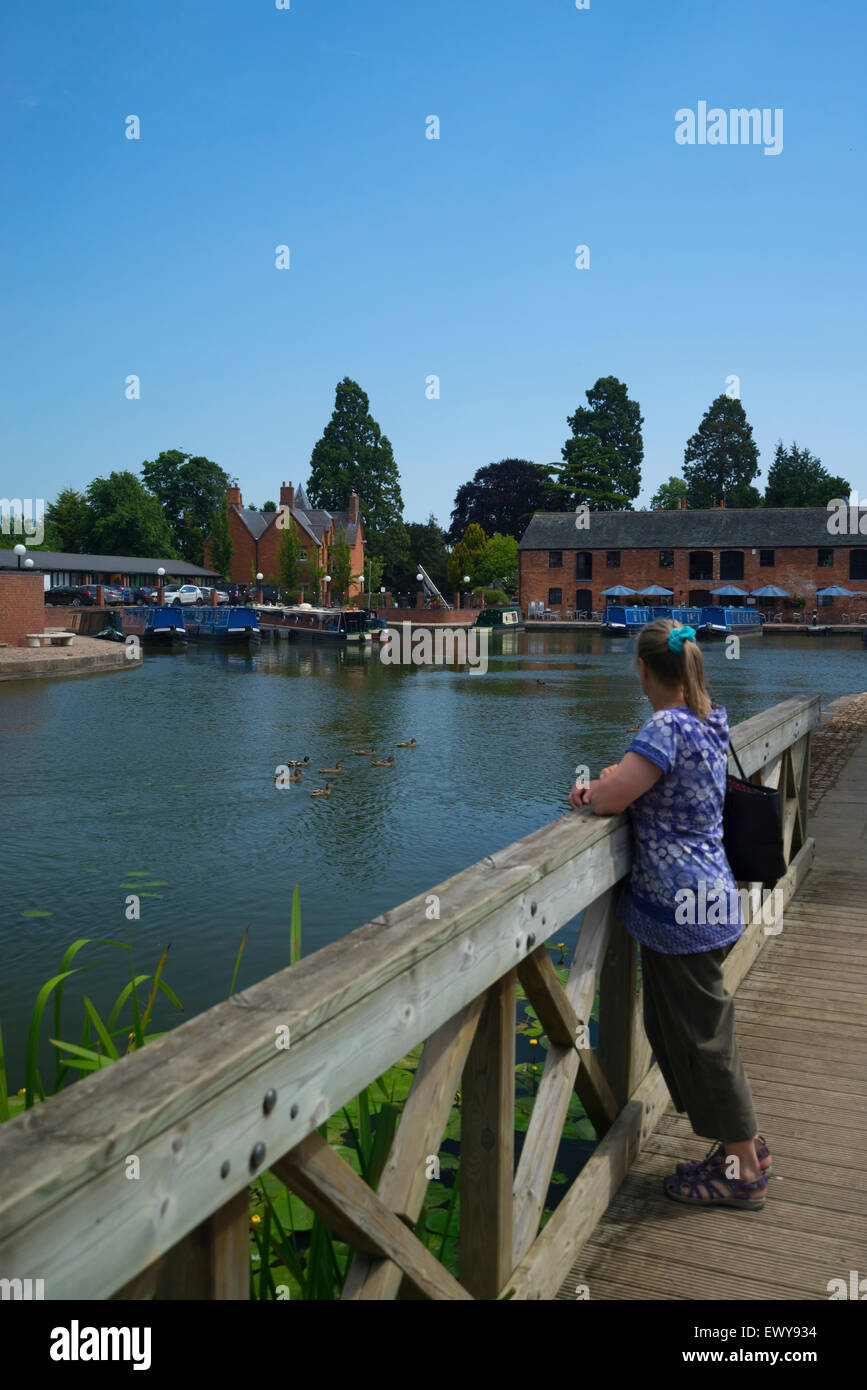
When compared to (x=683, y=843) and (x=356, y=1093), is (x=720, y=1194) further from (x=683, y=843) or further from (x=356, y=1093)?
(x=356, y=1093)

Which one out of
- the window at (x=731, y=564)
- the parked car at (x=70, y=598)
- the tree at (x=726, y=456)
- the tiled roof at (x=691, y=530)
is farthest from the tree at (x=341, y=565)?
the tree at (x=726, y=456)

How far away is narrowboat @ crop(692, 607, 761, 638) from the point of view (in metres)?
54.6

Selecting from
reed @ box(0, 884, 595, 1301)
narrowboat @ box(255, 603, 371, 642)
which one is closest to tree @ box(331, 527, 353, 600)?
narrowboat @ box(255, 603, 371, 642)

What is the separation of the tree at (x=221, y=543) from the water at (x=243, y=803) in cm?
5426

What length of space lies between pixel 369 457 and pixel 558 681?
6501 centimetres

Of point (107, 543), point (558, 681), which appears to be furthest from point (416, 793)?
point (107, 543)

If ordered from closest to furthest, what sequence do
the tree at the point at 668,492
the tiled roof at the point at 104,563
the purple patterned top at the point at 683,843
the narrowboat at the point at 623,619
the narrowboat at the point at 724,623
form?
the purple patterned top at the point at 683,843 < the narrowboat at the point at 724,623 < the narrowboat at the point at 623,619 < the tiled roof at the point at 104,563 < the tree at the point at 668,492

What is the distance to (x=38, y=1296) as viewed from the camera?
44.8 inches

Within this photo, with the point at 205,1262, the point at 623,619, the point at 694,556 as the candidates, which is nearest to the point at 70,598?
the point at 623,619

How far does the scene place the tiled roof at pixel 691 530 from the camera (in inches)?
2682

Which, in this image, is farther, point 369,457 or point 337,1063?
point 369,457

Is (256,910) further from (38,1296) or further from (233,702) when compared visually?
(233,702)

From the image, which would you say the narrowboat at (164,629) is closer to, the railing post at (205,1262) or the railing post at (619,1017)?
the railing post at (619,1017)

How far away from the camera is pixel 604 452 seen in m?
90.9
